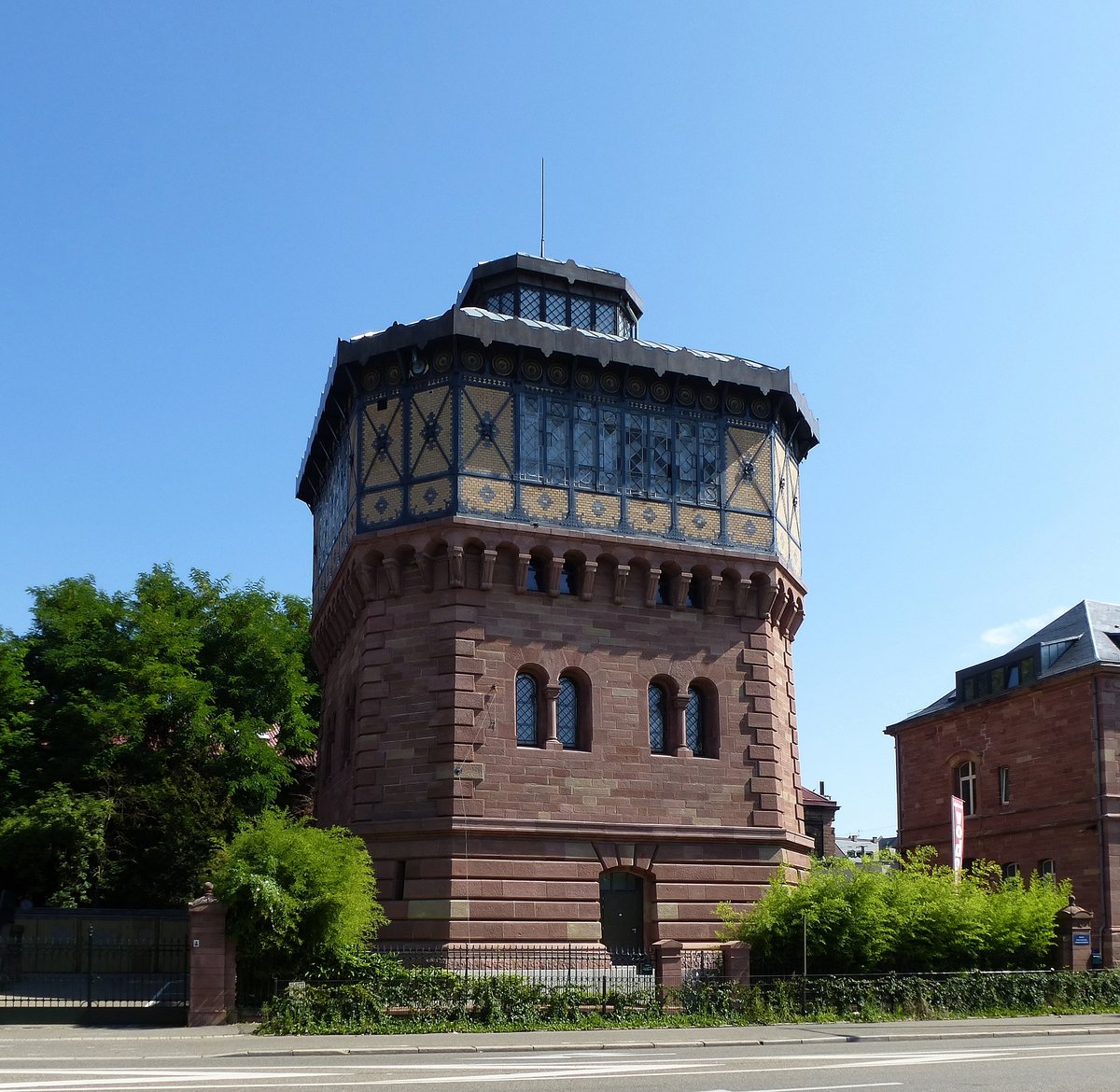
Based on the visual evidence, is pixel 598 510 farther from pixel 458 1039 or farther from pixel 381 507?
pixel 458 1039

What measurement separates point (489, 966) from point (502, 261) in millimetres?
18113

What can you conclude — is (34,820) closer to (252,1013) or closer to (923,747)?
(252,1013)

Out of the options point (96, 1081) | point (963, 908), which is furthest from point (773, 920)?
point (96, 1081)

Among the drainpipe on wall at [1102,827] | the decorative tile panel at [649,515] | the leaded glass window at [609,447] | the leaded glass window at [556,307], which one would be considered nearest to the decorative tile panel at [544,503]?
the leaded glass window at [609,447]

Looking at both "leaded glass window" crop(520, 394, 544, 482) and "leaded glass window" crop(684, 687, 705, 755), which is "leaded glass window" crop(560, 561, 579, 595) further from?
"leaded glass window" crop(684, 687, 705, 755)

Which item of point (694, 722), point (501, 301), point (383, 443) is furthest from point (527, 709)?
point (501, 301)

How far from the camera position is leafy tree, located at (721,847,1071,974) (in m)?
25.7

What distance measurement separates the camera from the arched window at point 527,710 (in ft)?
94.4

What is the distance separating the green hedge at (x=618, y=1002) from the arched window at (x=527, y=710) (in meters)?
6.22

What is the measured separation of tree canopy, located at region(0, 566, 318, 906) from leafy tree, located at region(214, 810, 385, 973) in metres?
10.1

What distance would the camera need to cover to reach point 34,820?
34.0 m

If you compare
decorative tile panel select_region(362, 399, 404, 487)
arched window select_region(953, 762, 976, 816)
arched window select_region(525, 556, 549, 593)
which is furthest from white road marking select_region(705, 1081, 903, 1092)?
arched window select_region(953, 762, 976, 816)

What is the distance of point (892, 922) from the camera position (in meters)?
26.6

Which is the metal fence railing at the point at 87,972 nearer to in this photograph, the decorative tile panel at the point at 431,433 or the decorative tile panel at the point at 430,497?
the decorative tile panel at the point at 430,497
